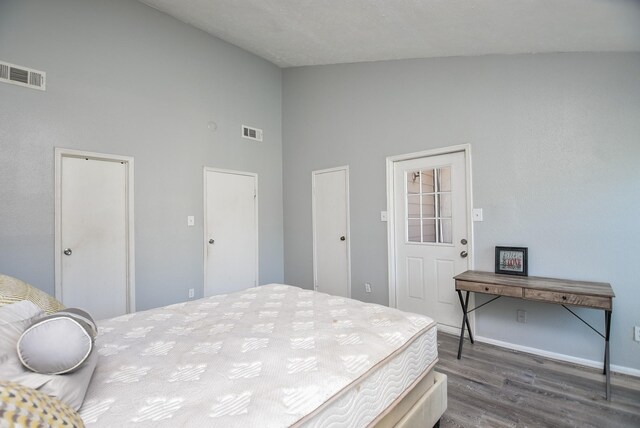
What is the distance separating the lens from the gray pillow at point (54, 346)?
845 millimetres

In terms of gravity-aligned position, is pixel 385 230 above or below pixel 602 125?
below

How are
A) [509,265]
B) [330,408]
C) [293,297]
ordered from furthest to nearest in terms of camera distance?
[509,265], [293,297], [330,408]

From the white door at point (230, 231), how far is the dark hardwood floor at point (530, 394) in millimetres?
2714

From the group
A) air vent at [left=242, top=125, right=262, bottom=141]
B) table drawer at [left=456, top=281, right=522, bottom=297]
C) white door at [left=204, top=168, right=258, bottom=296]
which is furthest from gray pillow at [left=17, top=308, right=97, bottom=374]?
air vent at [left=242, top=125, right=262, bottom=141]

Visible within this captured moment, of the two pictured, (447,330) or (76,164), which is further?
(447,330)

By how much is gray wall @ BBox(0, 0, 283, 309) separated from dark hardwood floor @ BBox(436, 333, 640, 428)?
298cm

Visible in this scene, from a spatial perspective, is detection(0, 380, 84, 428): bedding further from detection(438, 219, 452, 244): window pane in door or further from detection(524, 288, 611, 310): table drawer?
detection(438, 219, 452, 244): window pane in door

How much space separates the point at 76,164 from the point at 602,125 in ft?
15.2

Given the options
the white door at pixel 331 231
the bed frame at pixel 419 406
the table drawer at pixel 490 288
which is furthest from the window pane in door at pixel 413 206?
the bed frame at pixel 419 406

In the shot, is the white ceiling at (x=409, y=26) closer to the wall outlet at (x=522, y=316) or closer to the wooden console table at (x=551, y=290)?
the wooden console table at (x=551, y=290)

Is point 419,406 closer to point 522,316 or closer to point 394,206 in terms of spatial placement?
point 522,316

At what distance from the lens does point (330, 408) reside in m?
1.03

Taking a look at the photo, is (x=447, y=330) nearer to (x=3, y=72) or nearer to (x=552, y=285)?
(x=552, y=285)

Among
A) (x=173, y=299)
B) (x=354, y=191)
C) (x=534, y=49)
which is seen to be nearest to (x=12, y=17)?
(x=173, y=299)
